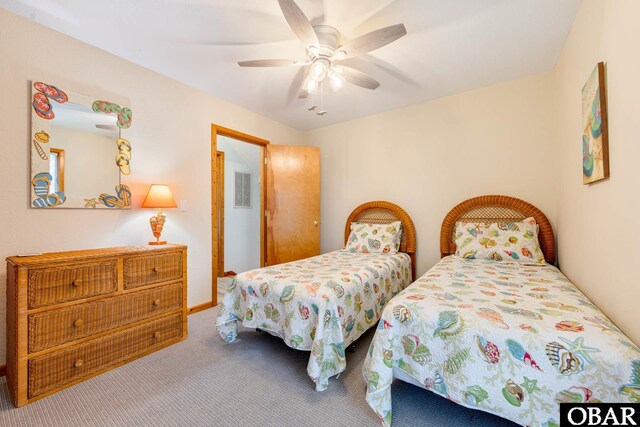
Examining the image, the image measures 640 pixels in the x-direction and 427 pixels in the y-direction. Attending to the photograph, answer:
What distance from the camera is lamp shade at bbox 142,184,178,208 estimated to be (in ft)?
7.55

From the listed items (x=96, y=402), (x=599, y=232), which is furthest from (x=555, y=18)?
(x=96, y=402)

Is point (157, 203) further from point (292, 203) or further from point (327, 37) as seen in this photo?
point (327, 37)

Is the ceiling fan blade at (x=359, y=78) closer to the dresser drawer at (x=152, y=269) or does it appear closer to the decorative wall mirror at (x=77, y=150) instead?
the decorative wall mirror at (x=77, y=150)

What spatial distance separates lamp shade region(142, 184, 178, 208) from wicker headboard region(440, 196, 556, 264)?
2.85 metres

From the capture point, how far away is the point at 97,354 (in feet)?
5.79

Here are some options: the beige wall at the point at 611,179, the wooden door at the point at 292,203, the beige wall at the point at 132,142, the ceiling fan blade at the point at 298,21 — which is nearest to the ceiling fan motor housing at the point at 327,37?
the ceiling fan blade at the point at 298,21

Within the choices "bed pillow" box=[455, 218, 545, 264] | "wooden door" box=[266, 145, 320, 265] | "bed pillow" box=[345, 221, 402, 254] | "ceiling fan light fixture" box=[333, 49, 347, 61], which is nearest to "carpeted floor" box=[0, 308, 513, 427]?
"bed pillow" box=[345, 221, 402, 254]

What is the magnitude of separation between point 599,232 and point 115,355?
3177mm

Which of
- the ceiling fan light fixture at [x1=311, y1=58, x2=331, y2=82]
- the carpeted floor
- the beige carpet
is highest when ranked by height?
the ceiling fan light fixture at [x1=311, y1=58, x2=331, y2=82]

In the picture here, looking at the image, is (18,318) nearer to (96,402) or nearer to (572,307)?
(96,402)

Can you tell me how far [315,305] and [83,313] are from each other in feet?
5.02

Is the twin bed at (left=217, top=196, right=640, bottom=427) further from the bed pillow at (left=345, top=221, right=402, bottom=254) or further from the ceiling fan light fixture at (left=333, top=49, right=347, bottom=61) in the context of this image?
the ceiling fan light fixture at (left=333, top=49, right=347, bottom=61)

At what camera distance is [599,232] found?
4.83 feet

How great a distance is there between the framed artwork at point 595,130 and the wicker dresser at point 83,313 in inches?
115
